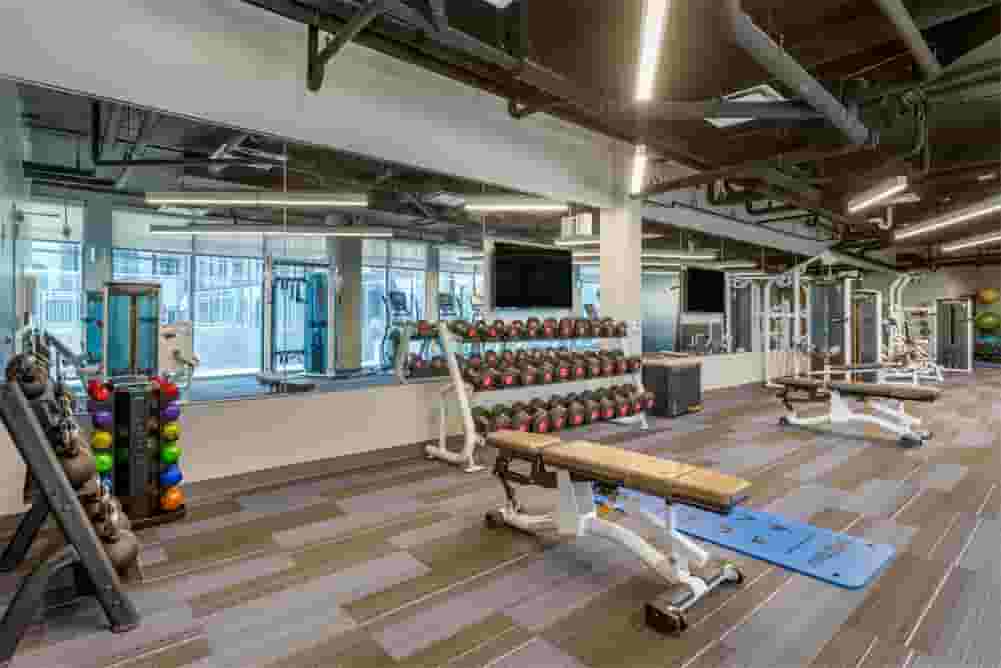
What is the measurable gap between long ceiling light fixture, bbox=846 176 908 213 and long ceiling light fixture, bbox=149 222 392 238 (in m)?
5.53

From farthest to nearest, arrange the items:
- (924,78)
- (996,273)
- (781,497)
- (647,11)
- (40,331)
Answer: (996,273) < (924,78) < (781,497) < (40,331) < (647,11)

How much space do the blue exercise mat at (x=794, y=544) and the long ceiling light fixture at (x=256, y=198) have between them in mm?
3253

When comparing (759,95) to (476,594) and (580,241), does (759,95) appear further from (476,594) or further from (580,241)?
(476,594)

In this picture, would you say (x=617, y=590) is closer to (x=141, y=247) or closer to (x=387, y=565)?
(x=387, y=565)

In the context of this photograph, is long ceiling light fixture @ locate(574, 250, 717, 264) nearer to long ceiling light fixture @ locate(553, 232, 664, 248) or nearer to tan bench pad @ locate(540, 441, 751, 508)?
long ceiling light fixture @ locate(553, 232, 664, 248)

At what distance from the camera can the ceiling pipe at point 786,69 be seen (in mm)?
2479

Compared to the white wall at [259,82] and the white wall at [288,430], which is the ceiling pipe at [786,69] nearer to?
the white wall at [259,82]

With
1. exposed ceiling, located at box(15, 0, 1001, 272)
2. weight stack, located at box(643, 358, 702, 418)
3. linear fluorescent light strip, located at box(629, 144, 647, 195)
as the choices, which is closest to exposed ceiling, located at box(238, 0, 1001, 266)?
exposed ceiling, located at box(15, 0, 1001, 272)

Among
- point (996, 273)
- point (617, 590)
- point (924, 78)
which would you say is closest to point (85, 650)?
point (617, 590)

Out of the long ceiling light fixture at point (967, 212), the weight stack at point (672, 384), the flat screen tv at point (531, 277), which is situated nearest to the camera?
the flat screen tv at point (531, 277)

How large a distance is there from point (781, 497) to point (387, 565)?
2343mm

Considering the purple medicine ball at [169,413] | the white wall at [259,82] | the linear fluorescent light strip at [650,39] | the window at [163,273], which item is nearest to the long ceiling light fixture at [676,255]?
the white wall at [259,82]

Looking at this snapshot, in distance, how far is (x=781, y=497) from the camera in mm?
3096

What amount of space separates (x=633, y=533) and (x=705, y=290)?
16.5 feet
